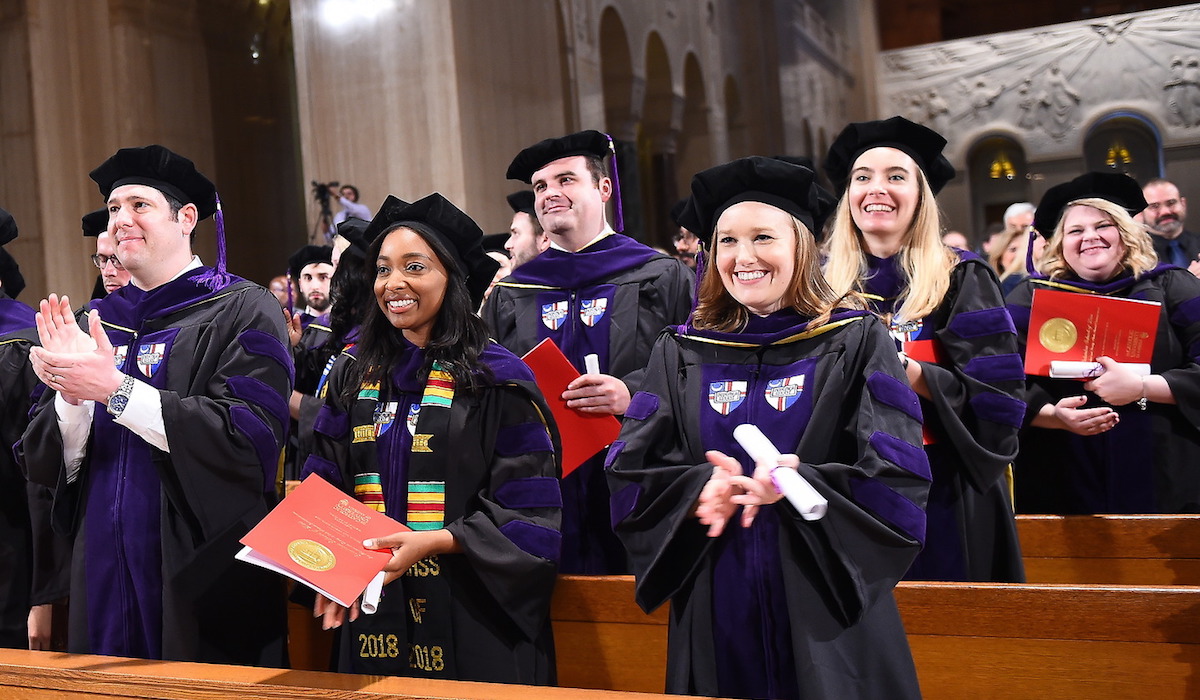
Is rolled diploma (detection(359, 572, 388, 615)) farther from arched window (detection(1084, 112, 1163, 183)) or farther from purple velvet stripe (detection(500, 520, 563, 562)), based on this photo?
arched window (detection(1084, 112, 1163, 183))

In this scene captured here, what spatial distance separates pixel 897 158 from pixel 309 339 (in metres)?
3.75

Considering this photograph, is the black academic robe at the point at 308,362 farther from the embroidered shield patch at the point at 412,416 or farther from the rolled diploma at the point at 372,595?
the rolled diploma at the point at 372,595

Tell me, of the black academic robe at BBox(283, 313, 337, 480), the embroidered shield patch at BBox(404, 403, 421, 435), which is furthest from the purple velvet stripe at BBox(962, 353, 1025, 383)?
the black academic robe at BBox(283, 313, 337, 480)

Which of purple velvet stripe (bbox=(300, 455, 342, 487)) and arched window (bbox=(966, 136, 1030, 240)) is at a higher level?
arched window (bbox=(966, 136, 1030, 240))

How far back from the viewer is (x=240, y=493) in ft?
10.4

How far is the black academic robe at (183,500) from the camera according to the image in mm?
3098

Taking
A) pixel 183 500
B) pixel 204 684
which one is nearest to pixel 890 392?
pixel 204 684

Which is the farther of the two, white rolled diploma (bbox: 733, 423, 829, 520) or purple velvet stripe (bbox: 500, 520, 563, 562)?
purple velvet stripe (bbox: 500, 520, 563, 562)

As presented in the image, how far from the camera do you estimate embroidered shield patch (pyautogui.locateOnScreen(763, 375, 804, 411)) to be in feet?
8.21

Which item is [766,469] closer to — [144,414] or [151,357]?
[144,414]

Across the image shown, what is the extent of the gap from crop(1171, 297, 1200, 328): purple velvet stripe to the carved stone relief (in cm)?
1618

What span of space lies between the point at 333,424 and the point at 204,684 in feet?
2.70

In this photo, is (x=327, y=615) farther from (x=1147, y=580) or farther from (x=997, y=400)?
(x=1147, y=580)

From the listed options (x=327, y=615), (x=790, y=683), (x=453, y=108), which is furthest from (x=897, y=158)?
(x=453, y=108)
